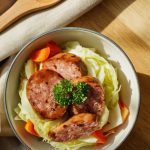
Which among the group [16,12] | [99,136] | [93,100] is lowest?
[99,136]

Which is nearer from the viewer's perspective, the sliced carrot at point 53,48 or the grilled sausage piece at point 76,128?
the grilled sausage piece at point 76,128

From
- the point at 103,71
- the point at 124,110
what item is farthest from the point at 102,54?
the point at 124,110

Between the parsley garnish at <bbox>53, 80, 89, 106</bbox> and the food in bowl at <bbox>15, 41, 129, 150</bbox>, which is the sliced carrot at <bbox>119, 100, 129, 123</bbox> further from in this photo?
the parsley garnish at <bbox>53, 80, 89, 106</bbox>

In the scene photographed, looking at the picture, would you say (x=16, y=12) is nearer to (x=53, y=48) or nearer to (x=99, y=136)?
(x=53, y=48)

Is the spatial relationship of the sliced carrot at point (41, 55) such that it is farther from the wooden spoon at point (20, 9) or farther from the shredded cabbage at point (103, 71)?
the wooden spoon at point (20, 9)

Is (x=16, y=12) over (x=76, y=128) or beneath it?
over

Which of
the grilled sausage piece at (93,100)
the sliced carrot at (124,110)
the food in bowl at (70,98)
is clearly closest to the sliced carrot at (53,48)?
the food in bowl at (70,98)

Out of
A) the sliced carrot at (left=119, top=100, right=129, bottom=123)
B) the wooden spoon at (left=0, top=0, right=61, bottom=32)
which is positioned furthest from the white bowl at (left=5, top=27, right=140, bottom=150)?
the wooden spoon at (left=0, top=0, right=61, bottom=32)
